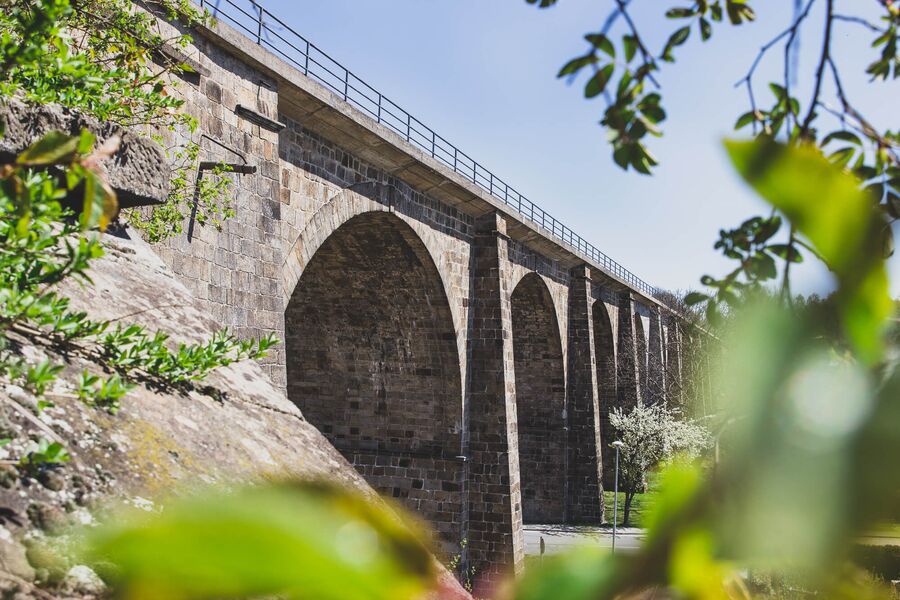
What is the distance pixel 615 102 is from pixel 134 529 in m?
1.11

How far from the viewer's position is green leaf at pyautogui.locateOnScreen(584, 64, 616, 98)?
116 cm

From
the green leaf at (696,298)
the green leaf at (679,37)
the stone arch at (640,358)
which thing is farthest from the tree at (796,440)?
the stone arch at (640,358)

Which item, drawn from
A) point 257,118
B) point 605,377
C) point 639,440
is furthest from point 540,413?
point 257,118

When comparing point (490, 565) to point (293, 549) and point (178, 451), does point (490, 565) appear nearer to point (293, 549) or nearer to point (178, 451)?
point (178, 451)

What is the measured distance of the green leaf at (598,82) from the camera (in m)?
1.16

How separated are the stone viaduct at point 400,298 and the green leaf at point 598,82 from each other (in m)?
5.33

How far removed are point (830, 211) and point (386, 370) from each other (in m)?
15.5

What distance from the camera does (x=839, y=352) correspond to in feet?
0.96

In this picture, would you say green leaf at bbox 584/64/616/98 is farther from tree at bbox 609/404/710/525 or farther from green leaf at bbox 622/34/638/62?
tree at bbox 609/404/710/525

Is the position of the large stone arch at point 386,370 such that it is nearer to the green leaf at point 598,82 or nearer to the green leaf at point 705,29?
the green leaf at point 705,29

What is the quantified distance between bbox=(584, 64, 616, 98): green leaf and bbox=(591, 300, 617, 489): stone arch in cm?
2564

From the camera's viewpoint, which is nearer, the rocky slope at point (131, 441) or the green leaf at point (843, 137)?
the green leaf at point (843, 137)

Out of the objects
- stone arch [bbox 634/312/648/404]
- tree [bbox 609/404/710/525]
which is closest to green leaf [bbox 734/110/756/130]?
tree [bbox 609/404/710/525]

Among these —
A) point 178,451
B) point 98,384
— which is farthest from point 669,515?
point 98,384
